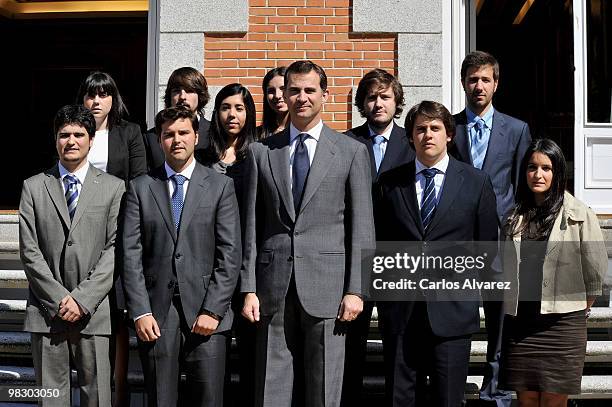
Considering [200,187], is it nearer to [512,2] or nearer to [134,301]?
[134,301]

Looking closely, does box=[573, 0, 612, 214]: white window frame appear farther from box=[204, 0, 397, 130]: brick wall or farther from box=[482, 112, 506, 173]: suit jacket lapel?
box=[482, 112, 506, 173]: suit jacket lapel

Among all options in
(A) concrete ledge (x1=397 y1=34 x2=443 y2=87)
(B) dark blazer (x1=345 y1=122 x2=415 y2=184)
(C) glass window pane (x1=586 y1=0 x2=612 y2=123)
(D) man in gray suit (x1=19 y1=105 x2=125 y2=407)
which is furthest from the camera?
(C) glass window pane (x1=586 y1=0 x2=612 y2=123)

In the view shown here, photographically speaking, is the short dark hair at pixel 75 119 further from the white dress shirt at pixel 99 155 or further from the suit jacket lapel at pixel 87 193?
the white dress shirt at pixel 99 155

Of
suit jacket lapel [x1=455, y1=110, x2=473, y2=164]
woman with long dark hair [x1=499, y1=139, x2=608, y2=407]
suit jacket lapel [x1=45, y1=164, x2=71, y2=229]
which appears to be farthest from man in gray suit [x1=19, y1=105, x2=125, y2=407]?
woman with long dark hair [x1=499, y1=139, x2=608, y2=407]

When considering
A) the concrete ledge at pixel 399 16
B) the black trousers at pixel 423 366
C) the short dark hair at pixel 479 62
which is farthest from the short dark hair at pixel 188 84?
the concrete ledge at pixel 399 16

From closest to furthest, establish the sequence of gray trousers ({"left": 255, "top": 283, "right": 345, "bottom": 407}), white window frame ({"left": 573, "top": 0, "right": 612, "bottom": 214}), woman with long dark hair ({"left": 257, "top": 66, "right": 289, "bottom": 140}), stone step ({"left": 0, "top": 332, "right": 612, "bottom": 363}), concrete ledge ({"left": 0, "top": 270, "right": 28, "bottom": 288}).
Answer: gray trousers ({"left": 255, "top": 283, "right": 345, "bottom": 407})
woman with long dark hair ({"left": 257, "top": 66, "right": 289, "bottom": 140})
stone step ({"left": 0, "top": 332, "right": 612, "bottom": 363})
concrete ledge ({"left": 0, "top": 270, "right": 28, "bottom": 288})
white window frame ({"left": 573, "top": 0, "right": 612, "bottom": 214})

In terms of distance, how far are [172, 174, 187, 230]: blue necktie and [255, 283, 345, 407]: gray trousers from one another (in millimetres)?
710

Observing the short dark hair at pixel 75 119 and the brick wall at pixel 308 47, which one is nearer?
the short dark hair at pixel 75 119

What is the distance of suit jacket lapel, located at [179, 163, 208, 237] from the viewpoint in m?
4.44

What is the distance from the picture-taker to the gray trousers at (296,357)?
4.30m

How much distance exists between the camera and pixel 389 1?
23.6ft

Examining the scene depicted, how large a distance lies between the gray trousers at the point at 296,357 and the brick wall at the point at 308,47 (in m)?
3.14

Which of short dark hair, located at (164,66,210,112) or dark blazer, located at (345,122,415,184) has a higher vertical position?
short dark hair, located at (164,66,210,112)

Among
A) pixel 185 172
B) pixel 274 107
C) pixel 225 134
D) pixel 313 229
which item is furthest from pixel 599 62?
pixel 185 172
